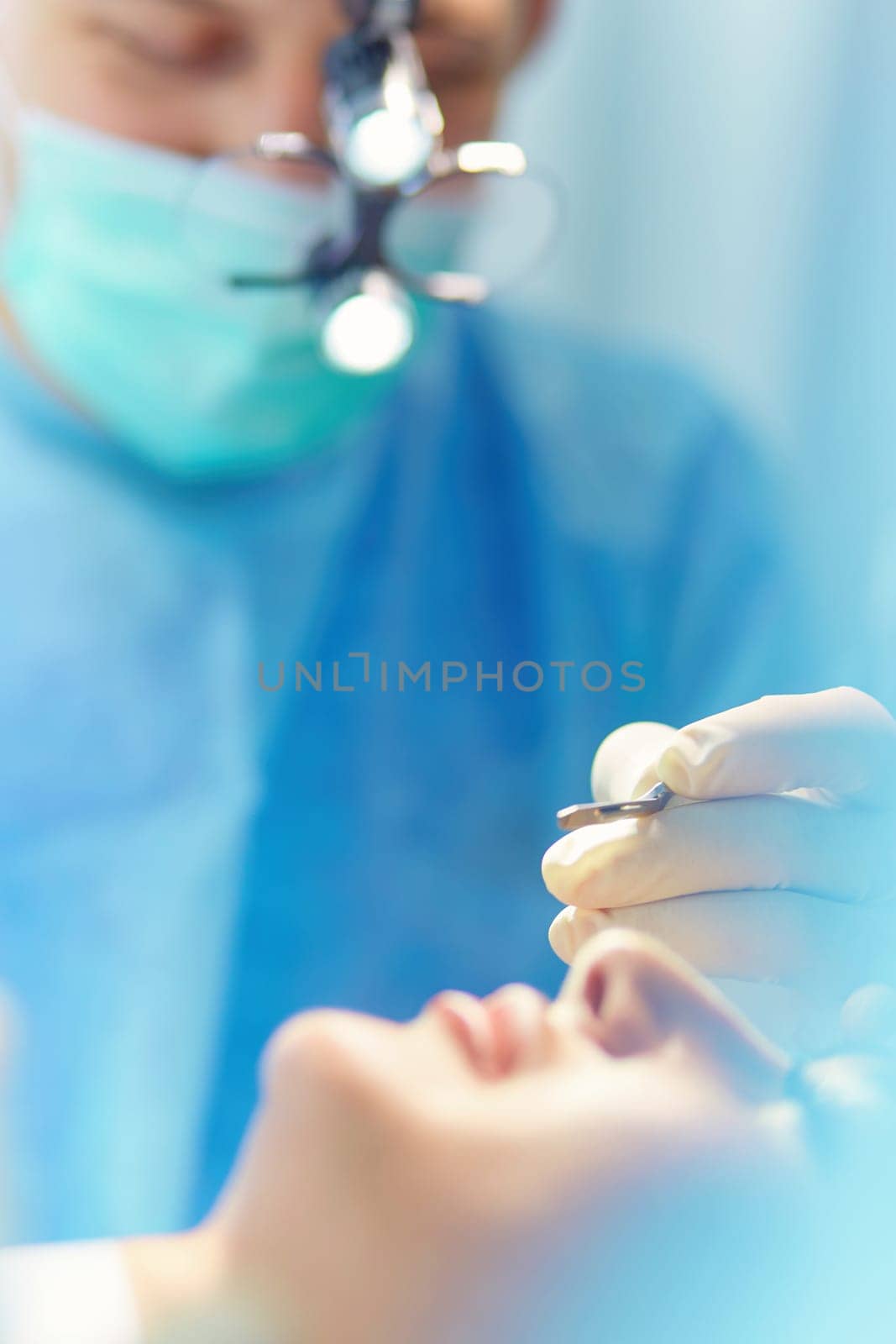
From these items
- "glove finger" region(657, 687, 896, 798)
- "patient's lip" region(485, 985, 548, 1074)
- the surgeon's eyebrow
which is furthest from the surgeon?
"glove finger" region(657, 687, 896, 798)

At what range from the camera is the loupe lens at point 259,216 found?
0.91m

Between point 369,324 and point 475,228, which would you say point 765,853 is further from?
point 475,228

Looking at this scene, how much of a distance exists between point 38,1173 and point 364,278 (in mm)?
729

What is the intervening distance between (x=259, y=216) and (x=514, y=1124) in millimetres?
722

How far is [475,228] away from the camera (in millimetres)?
1076

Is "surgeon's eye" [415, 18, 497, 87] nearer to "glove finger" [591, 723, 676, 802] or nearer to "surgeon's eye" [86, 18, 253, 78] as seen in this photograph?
"surgeon's eye" [86, 18, 253, 78]

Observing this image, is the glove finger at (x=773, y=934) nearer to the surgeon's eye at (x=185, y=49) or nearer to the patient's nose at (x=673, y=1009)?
the patient's nose at (x=673, y=1009)

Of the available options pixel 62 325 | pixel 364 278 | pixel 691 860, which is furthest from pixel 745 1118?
pixel 62 325

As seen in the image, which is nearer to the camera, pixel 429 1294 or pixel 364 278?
pixel 429 1294

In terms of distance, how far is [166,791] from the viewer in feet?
3.49

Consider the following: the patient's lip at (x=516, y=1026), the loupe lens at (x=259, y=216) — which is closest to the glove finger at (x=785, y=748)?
the patient's lip at (x=516, y=1026)

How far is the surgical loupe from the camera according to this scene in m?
0.79

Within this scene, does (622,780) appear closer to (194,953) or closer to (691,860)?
(691,860)

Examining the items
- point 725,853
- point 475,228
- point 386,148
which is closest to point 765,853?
point 725,853
